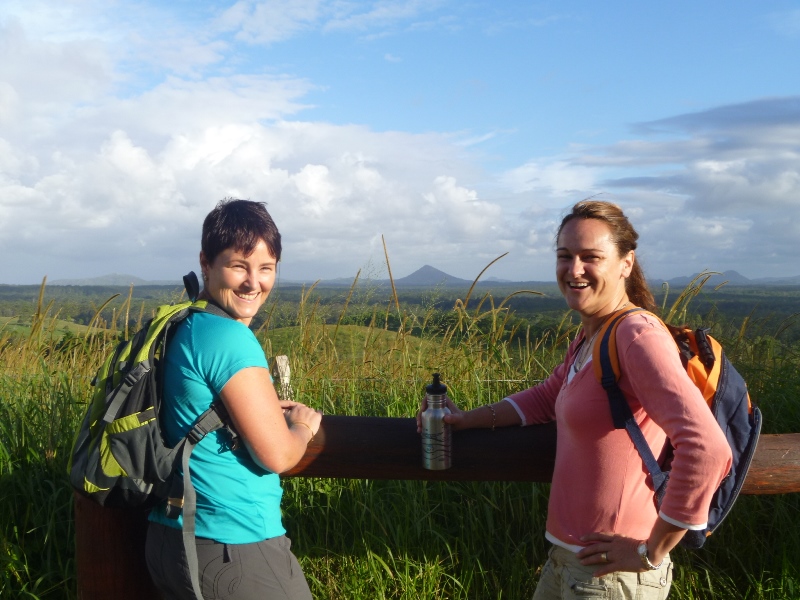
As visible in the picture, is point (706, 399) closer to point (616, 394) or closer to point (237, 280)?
point (616, 394)

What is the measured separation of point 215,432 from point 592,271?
4.02ft

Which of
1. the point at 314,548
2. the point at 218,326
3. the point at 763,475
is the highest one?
the point at 218,326

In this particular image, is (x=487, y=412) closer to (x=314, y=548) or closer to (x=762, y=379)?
(x=314, y=548)

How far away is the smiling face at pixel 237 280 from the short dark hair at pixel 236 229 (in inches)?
0.7

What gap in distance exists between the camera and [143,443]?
1.90m

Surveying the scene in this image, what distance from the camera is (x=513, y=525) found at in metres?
3.53

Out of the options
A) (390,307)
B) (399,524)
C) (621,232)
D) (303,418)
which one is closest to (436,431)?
(303,418)

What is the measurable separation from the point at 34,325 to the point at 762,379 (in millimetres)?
5004

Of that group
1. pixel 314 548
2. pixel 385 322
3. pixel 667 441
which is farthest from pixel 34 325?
pixel 667 441

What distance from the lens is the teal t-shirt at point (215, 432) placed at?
6.15 ft

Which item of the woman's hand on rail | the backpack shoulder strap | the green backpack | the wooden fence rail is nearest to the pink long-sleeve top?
the backpack shoulder strap

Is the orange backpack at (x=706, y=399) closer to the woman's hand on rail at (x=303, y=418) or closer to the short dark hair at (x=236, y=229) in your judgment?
the woman's hand on rail at (x=303, y=418)

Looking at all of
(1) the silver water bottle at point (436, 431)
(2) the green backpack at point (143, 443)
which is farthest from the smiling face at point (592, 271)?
(2) the green backpack at point (143, 443)

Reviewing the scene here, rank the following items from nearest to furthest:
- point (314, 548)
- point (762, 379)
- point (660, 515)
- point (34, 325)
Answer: point (660, 515) → point (314, 548) → point (762, 379) → point (34, 325)
